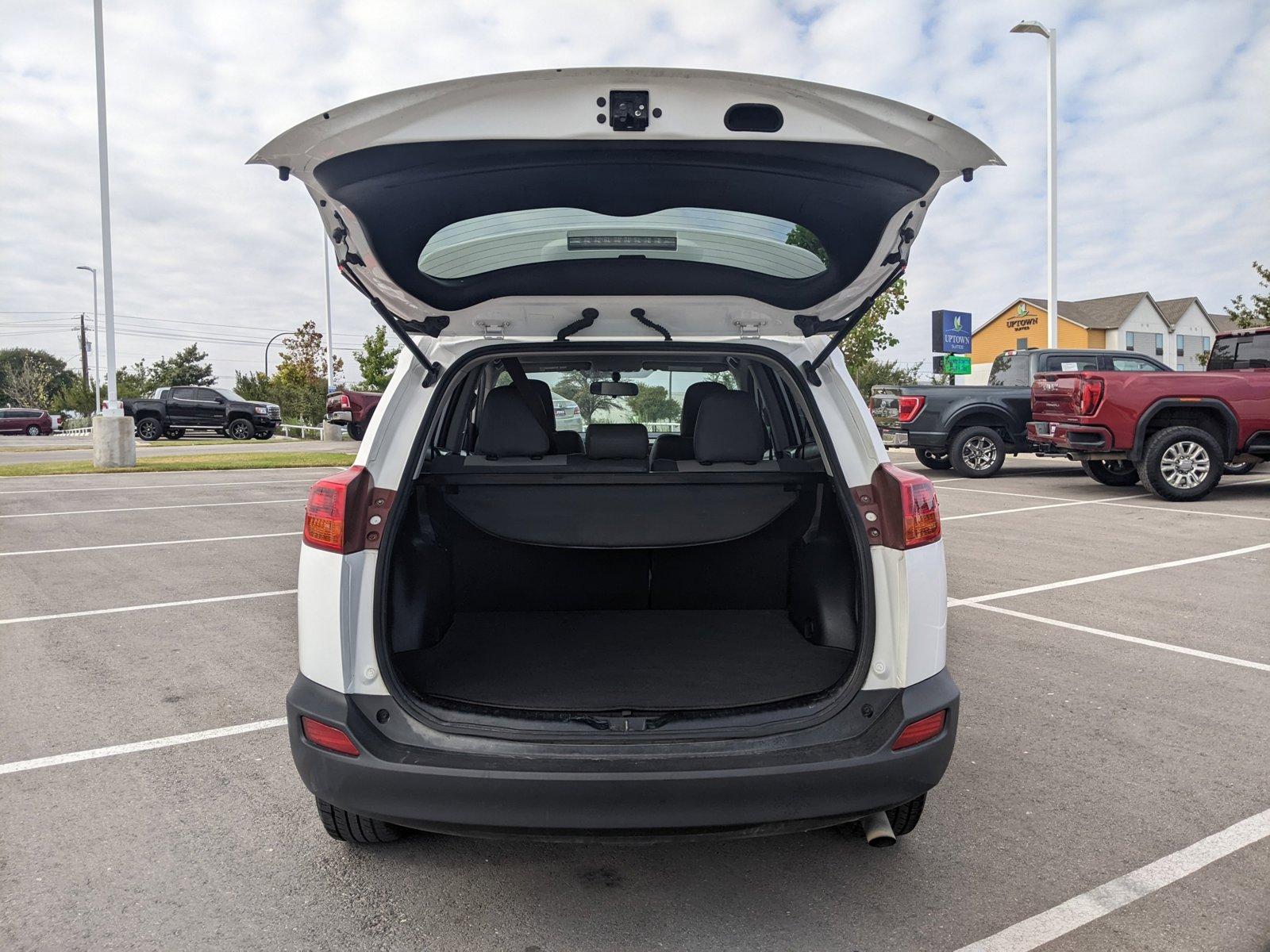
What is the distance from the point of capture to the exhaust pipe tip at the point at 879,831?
8.59ft

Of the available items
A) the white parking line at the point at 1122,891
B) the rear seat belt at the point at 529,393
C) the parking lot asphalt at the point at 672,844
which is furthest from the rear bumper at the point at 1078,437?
the white parking line at the point at 1122,891

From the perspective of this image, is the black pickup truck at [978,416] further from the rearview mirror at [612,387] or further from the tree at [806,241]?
the tree at [806,241]

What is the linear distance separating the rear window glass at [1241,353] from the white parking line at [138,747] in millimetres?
12737

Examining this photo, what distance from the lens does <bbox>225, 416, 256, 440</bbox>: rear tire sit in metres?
30.6

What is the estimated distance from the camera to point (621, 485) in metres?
3.49

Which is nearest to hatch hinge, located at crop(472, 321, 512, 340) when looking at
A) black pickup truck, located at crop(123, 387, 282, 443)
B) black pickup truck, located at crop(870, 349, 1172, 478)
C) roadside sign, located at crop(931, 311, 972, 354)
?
black pickup truck, located at crop(870, 349, 1172, 478)

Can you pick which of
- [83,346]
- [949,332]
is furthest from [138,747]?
[83,346]

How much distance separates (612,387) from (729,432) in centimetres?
155

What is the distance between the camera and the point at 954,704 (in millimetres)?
2412

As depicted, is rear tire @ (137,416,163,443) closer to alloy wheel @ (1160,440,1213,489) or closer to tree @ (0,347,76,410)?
alloy wheel @ (1160,440,1213,489)

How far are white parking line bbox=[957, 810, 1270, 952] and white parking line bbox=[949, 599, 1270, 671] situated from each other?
76.8 inches

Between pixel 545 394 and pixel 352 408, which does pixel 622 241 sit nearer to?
pixel 545 394

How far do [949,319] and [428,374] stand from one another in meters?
26.9

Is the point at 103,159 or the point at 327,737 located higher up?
the point at 103,159
